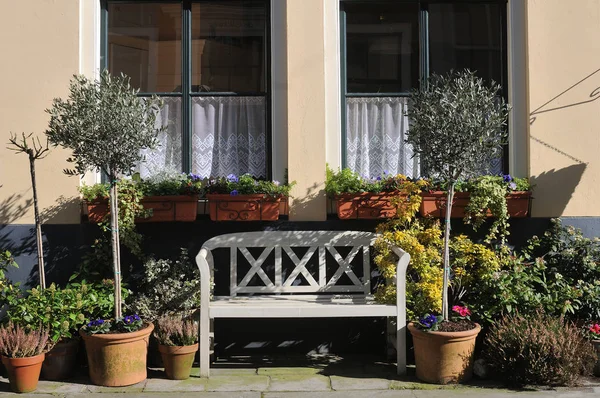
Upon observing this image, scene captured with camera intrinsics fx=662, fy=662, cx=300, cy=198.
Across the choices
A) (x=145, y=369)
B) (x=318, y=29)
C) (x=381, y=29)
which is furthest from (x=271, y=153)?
(x=145, y=369)

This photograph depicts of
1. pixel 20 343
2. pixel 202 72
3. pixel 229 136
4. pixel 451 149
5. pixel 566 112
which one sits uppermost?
pixel 202 72

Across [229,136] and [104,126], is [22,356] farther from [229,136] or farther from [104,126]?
[229,136]

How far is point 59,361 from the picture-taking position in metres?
5.63

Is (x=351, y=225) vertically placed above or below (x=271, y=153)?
below

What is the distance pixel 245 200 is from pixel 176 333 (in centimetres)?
139

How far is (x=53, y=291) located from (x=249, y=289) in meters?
1.75

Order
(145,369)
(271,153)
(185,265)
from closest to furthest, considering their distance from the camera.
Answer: (145,369), (185,265), (271,153)

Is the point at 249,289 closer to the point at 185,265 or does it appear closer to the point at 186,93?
the point at 185,265

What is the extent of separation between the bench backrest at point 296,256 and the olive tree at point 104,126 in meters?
1.29

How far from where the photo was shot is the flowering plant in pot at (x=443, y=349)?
5.44 metres

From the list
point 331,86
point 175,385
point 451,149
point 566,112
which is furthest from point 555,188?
point 175,385

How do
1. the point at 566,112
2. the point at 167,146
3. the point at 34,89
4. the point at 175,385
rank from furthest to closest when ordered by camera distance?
the point at 167,146
the point at 566,112
the point at 34,89
the point at 175,385

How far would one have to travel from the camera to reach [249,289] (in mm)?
6285

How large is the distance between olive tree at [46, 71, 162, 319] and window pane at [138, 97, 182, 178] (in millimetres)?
1084
